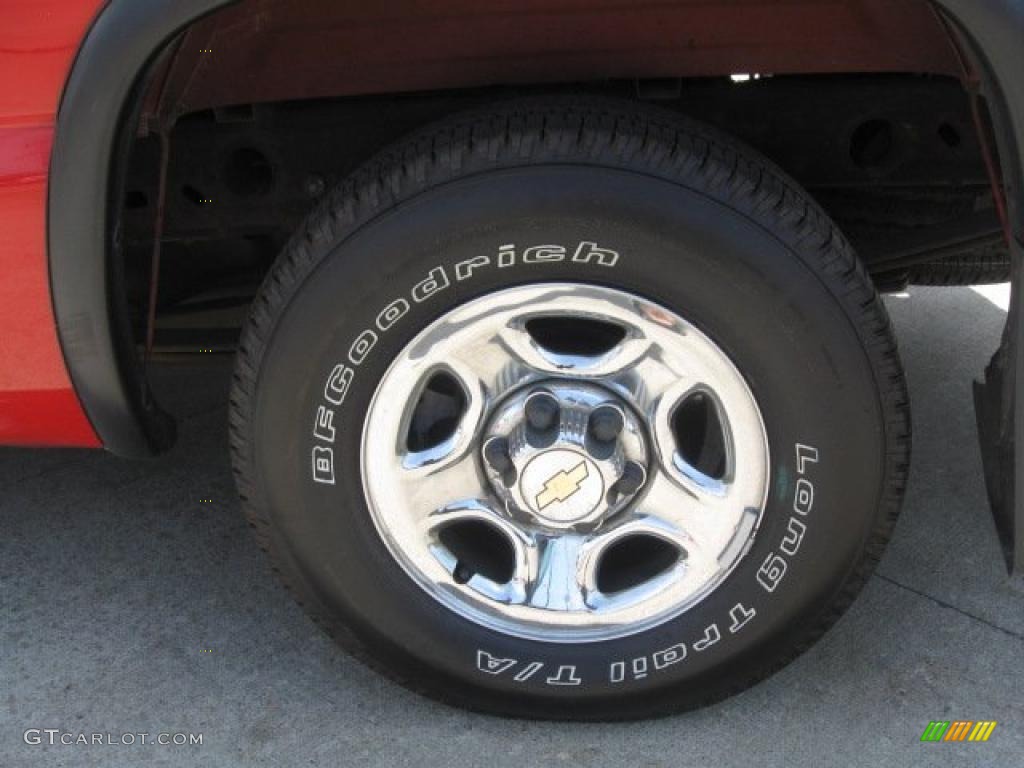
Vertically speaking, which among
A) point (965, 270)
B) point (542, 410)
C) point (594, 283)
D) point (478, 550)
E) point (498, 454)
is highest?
point (965, 270)

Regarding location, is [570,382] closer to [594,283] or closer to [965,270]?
[594,283]

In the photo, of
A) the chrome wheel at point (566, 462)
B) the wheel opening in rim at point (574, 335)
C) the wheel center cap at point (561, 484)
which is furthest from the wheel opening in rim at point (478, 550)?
the wheel opening in rim at point (574, 335)

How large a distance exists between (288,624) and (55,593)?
1.88 feet

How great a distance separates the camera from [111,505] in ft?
10.3

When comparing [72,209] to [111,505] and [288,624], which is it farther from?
[111,505]

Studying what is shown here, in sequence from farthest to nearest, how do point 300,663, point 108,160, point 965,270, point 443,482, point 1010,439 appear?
point 965,270 → point 300,663 → point 443,482 → point 1010,439 → point 108,160

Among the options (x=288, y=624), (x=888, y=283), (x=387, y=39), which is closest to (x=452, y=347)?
(x=387, y=39)

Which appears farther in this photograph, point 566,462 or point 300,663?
point 300,663

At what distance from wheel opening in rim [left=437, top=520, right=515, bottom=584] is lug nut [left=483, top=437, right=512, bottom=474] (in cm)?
15

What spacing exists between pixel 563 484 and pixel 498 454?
0.13 m

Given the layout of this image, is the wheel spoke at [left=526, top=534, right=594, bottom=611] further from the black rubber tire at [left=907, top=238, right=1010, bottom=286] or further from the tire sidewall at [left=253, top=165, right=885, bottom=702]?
the black rubber tire at [left=907, top=238, right=1010, bottom=286]

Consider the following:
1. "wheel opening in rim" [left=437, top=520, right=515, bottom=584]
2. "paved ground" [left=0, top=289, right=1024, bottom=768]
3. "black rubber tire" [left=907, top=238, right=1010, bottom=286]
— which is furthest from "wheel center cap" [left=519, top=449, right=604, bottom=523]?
"black rubber tire" [left=907, top=238, right=1010, bottom=286]

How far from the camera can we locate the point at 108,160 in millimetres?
1989

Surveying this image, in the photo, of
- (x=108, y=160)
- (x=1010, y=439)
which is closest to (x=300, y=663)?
(x=108, y=160)
